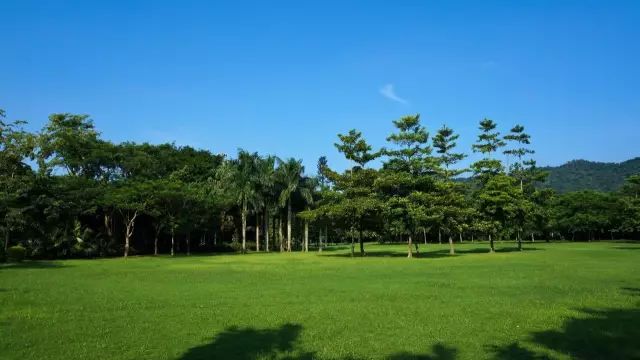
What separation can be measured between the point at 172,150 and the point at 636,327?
67987 mm

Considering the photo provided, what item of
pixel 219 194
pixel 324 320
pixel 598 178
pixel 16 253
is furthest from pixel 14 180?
pixel 598 178

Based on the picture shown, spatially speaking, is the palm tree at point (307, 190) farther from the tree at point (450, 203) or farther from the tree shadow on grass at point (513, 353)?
the tree shadow on grass at point (513, 353)

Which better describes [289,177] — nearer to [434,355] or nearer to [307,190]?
[307,190]

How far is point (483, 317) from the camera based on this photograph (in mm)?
13633

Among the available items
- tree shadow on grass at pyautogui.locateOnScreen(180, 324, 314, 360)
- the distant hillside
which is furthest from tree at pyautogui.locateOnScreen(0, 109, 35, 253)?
the distant hillside

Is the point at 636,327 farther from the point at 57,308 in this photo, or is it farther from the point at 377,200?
the point at 377,200

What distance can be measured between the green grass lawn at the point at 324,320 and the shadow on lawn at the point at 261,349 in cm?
2

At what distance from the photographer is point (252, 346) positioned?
10664 millimetres

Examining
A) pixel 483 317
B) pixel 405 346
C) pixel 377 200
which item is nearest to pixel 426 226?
pixel 377 200

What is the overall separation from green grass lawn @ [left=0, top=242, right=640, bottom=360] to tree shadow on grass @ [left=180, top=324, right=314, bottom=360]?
0.07 feet

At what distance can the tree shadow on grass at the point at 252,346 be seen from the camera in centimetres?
991

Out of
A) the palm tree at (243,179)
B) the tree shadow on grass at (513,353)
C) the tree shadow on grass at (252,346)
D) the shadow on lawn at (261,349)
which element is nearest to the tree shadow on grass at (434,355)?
the shadow on lawn at (261,349)

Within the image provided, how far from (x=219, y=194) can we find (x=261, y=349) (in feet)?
176

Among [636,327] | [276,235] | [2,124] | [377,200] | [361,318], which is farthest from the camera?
[276,235]
